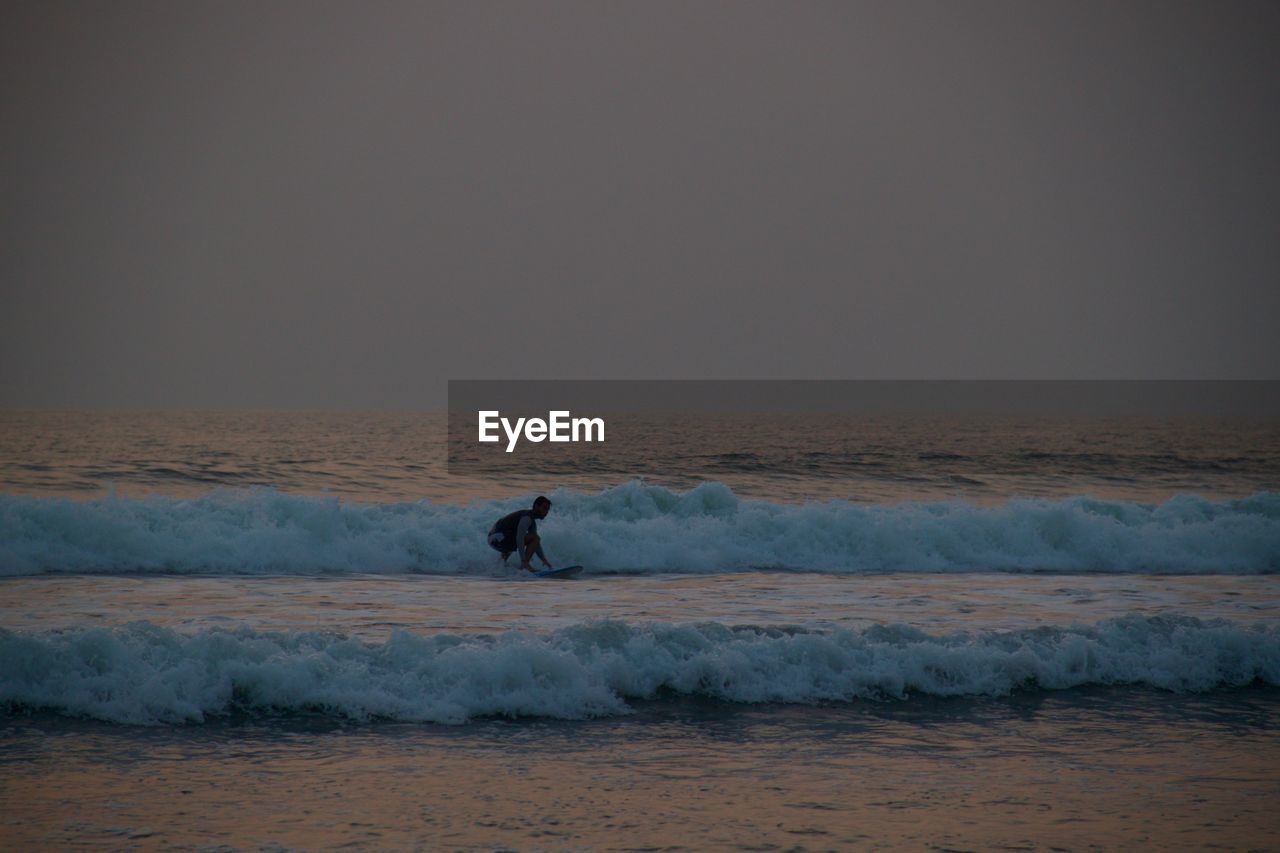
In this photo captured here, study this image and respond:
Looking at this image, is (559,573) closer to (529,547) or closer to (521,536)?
(529,547)

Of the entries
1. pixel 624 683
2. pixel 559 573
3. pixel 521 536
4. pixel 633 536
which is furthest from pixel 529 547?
pixel 624 683

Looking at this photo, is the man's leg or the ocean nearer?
the ocean

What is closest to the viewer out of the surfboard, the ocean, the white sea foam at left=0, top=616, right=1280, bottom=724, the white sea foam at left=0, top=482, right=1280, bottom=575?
the ocean

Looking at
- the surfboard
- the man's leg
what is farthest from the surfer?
the surfboard

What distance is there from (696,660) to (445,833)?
400 centimetres

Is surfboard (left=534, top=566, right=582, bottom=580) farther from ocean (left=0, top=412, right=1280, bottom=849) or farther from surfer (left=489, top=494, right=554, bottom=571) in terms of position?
ocean (left=0, top=412, right=1280, bottom=849)

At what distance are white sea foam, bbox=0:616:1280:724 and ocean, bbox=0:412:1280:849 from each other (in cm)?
3

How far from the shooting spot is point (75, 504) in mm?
19109

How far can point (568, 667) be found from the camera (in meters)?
9.66

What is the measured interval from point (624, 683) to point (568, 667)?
1.81 feet

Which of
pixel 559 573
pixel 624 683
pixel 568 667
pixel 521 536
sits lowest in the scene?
pixel 559 573

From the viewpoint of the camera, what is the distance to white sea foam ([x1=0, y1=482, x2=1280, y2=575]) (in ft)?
59.6

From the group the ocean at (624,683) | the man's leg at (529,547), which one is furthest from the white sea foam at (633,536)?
the man's leg at (529,547)

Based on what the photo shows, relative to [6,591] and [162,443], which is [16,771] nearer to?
[6,591]
